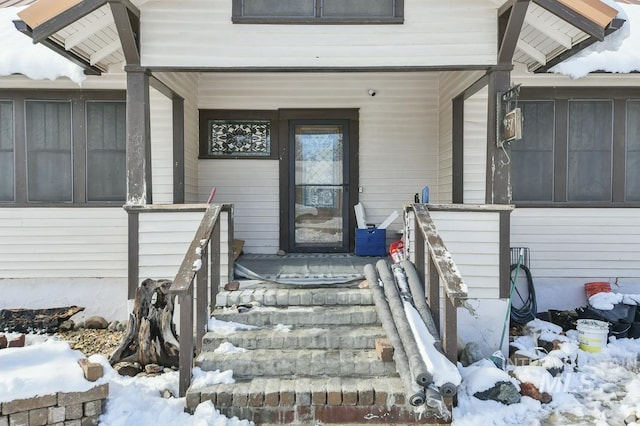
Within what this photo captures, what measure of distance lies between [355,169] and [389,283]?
296 cm

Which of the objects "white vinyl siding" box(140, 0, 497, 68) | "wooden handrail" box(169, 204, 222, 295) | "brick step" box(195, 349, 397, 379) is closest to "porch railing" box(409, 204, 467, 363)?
"brick step" box(195, 349, 397, 379)

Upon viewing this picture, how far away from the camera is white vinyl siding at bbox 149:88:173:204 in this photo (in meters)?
6.27

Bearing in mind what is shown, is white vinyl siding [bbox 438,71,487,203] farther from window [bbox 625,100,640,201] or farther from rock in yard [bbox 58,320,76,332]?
rock in yard [bbox 58,320,76,332]

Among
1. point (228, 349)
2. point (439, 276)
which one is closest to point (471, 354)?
point (439, 276)

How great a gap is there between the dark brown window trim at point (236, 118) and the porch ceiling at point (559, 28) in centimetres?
336

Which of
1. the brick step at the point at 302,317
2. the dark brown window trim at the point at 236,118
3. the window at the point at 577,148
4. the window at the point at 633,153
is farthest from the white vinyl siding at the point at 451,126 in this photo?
the brick step at the point at 302,317

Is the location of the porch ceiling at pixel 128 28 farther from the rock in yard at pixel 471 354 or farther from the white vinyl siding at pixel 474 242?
the rock in yard at pixel 471 354

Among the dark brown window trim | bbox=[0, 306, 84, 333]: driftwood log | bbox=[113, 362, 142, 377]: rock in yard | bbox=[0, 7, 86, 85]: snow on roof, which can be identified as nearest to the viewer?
bbox=[113, 362, 142, 377]: rock in yard

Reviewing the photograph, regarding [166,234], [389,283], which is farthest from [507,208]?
[166,234]

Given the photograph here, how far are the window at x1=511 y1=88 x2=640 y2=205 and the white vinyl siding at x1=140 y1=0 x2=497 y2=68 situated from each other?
5.97ft

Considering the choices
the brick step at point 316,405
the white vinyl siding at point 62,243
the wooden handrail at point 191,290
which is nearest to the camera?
the brick step at point 316,405

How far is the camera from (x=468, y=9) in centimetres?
497

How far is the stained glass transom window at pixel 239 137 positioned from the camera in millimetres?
7113

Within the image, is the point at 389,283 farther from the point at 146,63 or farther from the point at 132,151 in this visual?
the point at 146,63
